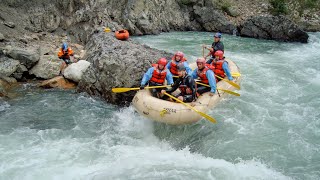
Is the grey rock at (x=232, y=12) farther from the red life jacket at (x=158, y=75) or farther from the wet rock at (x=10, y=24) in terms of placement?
the red life jacket at (x=158, y=75)

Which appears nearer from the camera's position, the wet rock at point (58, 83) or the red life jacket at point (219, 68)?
the red life jacket at point (219, 68)

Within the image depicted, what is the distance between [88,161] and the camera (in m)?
6.16

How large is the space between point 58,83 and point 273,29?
1286cm

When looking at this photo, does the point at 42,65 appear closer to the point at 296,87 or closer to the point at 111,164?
the point at 111,164

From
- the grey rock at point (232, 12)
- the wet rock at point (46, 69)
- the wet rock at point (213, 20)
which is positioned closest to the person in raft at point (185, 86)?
the wet rock at point (46, 69)

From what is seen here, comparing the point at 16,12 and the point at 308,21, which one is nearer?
the point at 16,12

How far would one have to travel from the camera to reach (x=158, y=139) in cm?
709

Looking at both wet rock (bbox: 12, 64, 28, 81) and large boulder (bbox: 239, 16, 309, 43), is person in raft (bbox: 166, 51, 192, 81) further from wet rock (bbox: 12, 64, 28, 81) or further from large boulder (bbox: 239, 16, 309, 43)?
large boulder (bbox: 239, 16, 309, 43)

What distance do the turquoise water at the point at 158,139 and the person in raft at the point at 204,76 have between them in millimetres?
682

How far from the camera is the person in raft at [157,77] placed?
751 centimetres

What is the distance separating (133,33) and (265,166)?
42.9 feet

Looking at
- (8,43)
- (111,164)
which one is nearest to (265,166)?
(111,164)

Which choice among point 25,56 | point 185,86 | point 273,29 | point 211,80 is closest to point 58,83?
point 25,56

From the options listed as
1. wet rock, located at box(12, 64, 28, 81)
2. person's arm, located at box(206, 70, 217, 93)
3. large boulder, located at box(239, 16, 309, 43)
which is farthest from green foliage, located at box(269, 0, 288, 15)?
wet rock, located at box(12, 64, 28, 81)
